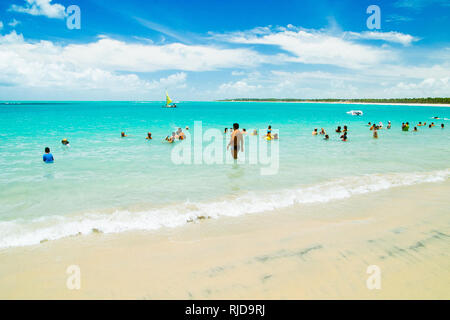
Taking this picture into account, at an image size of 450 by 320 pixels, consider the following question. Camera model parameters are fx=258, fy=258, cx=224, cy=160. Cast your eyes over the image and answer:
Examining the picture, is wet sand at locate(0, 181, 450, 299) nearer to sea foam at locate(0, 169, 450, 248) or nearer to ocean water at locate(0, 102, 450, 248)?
sea foam at locate(0, 169, 450, 248)

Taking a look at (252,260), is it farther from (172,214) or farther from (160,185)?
(160,185)

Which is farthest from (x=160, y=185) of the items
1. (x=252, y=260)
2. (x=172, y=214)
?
(x=252, y=260)

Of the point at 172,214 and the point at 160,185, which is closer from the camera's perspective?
the point at 172,214

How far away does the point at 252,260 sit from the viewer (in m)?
5.10

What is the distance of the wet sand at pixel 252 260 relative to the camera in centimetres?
427

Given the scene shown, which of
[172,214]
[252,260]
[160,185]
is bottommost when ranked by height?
[252,260]

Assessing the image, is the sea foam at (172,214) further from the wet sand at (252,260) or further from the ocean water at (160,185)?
the wet sand at (252,260)

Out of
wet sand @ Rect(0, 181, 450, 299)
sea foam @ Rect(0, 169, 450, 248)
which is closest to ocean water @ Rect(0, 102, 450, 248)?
sea foam @ Rect(0, 169, 450, 248)

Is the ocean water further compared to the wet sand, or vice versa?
the ocean water

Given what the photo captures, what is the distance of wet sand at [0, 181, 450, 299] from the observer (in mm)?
4273

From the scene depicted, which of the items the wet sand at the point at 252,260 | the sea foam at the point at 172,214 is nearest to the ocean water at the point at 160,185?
the sea foam at the point at 172,214

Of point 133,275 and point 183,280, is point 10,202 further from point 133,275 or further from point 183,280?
point 183,280

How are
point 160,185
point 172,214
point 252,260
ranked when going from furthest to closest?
point 160,185 < point 172,214 < point 252,260
